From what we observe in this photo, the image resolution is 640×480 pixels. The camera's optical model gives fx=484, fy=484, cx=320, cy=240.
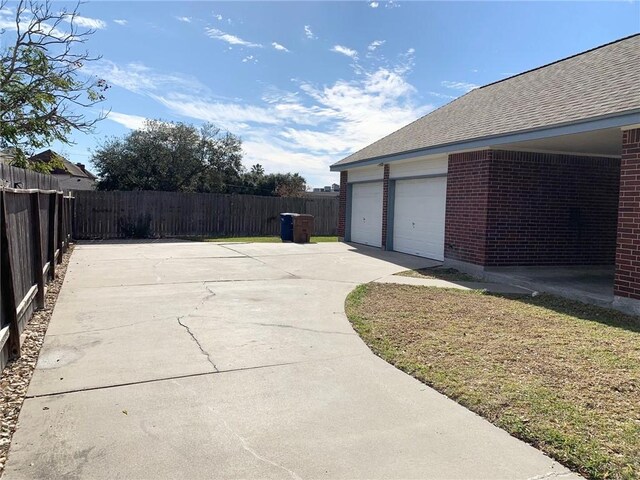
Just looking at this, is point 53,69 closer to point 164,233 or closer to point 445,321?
point 164,233

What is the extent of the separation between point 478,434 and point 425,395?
2.41 ft

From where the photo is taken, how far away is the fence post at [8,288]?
4.68 m

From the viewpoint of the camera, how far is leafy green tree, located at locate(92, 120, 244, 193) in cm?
2953

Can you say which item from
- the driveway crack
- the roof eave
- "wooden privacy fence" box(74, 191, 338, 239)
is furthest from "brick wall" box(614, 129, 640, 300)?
"wooden privacy fence" box(74, 191, 338, 239)

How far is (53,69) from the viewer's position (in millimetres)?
14094

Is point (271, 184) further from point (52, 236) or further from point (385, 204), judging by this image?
point (52, 236)

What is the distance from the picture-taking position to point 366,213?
704 inches

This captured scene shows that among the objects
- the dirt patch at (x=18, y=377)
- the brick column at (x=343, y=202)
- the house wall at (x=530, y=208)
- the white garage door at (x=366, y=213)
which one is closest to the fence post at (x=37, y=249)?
the dirt patch at (x=18, y=377)

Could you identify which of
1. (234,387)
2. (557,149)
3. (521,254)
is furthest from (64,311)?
(557,149)

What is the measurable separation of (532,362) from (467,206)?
23.2ft

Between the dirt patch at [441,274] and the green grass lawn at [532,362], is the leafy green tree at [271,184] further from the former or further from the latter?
the green grass lawn at [532,362]

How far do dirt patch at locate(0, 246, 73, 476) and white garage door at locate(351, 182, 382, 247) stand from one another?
A: 1146cm

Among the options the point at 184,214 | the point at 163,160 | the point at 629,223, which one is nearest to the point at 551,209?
the point at 629,223

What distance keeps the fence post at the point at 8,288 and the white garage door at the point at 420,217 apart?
10290 millimetres
